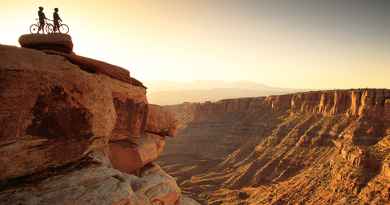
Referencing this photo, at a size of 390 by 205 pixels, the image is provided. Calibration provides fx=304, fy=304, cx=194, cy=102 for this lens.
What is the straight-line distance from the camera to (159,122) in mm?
17734

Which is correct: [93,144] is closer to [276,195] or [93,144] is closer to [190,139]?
[276,195]

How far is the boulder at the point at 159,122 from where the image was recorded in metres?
17.2

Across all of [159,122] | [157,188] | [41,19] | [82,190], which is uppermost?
[41,19]

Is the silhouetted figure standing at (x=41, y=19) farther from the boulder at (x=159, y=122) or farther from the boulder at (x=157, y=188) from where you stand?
the boulder at (x=157, y=188)

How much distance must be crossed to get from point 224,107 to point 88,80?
90.1m

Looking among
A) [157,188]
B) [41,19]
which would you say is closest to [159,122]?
[157,188]

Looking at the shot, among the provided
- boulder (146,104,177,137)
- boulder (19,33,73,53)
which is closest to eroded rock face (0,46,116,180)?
boulder (19,33,73,53)

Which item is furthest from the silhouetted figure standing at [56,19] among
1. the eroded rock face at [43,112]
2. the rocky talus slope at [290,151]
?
the rocky talus slope at [290,151]

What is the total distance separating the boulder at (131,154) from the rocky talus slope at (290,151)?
27402mm

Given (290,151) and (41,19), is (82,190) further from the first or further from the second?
(290,151)

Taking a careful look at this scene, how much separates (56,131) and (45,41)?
18.5 ft

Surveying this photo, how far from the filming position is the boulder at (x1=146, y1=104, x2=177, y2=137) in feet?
56.5

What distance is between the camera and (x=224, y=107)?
328ft

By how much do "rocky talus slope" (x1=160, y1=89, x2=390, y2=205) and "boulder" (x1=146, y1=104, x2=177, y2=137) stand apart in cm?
2543
